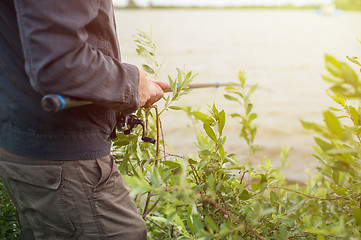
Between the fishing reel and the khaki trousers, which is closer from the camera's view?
the khaki trousers

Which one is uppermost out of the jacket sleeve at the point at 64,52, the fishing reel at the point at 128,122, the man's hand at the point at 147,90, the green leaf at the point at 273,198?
the jacket sleeve at the point at 64,52


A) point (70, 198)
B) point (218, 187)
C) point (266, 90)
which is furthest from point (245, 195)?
point (266, 90)

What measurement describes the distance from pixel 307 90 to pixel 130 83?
37.4 ft

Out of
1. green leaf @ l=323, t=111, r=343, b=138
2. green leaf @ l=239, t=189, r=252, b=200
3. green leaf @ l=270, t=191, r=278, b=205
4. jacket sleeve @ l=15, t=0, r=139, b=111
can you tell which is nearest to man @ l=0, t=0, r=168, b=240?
jacket sleeve @ l=15, t=0, r=139, b=111

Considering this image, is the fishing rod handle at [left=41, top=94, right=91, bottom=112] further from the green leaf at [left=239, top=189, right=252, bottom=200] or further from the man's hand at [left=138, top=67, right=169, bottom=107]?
the green leaf at [left=239, top=189, right=252, bottom=200]

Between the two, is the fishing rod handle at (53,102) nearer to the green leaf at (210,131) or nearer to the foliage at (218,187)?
the foliage at (218,187)

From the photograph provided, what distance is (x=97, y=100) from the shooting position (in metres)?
1.49

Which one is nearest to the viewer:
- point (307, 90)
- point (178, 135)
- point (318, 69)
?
point (178, 135)

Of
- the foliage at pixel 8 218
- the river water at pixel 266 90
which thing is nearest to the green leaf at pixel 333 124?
the river water at pixel 266 90

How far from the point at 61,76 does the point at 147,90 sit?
441 millimetres

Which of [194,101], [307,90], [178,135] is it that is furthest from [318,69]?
[178,135]

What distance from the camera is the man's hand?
1700mm

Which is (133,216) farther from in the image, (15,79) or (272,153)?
(272,153)

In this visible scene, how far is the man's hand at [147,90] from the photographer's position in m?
1.70
